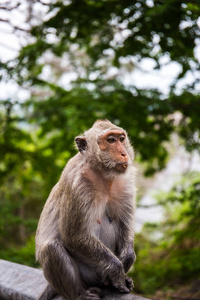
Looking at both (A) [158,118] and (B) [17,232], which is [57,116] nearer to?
(A) [158,118]

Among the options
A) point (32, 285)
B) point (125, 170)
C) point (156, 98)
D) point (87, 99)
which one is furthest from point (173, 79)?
point (32, 285)

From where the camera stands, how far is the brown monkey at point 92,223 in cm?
342

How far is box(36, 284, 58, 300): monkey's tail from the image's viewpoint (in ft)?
12.2

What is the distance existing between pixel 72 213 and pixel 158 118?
9.44ft

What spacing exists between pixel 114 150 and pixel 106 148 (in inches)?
3.5

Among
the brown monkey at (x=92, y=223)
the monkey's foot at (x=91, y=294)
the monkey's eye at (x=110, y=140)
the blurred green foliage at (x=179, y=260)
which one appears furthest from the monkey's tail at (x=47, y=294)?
the blurred green foliage at (x=179, y=260)

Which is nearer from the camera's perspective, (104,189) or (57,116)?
(104,189)

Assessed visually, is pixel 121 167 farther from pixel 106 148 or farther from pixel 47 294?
pixel 47 294

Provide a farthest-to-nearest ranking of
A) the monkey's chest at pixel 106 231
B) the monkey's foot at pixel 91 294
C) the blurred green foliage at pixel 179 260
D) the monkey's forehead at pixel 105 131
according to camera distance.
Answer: the blurred green foliage at pixel 179 260 < the monkey's chest at pixel 106 231 < the monkey's forehead at pixel 105 131 < the monkey's foot at pixel 91 294

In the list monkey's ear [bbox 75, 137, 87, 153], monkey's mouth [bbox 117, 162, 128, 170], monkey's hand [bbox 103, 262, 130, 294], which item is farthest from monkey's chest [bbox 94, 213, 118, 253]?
monkey's ear [bbox 75, 137, 87, 153]

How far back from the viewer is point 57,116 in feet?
20.8

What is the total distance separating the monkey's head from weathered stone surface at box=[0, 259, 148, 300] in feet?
4.48

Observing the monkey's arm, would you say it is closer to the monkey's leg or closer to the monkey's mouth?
the monkey's leg

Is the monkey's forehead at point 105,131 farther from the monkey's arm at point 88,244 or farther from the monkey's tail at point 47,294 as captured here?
the monkey's tail at point 47,294
